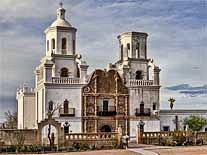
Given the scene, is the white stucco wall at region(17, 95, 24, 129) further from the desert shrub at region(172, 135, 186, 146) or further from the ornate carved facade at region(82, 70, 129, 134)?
the desert shrub at region(172, 135, 186, 146)

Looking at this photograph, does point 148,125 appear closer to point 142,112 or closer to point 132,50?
point 142,112

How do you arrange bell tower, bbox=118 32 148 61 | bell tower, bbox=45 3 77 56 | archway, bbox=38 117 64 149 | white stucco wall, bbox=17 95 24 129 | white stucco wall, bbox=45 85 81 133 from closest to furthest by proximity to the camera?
archway, bbox=38 117 64 149
white stucco wall, bbox=45 85 81 133
bell tower, bbox=45 3 77 56
white stucco wall, bbox=17 95 24 129
bell tower, bbox=118 32 148 61

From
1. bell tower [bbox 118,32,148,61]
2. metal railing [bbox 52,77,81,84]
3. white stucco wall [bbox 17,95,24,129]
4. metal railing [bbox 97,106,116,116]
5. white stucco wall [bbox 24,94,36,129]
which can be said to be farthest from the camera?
bell tower [bbox 118,32,148,61]

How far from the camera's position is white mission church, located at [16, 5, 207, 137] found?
1850cm

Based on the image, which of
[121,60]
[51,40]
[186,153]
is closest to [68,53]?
[51,40]

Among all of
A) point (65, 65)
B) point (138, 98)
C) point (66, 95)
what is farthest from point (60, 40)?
point (138, 98)

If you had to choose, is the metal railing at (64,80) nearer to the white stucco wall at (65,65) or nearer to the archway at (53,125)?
the white stucco wall at (65,65)

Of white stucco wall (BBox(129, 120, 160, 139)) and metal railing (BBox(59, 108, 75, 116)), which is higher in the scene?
metal railing (BBox(59, 108, 75, 116))

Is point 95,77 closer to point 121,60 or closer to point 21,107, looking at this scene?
point 121,60

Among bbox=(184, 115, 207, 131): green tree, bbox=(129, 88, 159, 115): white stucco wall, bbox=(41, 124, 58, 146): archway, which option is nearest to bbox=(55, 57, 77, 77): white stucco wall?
bbox=(129, 88, 159, 115): white stucco wall

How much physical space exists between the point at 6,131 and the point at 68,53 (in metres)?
5.41

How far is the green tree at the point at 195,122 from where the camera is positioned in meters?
19.9

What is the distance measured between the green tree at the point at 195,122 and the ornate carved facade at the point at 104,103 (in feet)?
8.74

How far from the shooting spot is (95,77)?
19281 millimetres
